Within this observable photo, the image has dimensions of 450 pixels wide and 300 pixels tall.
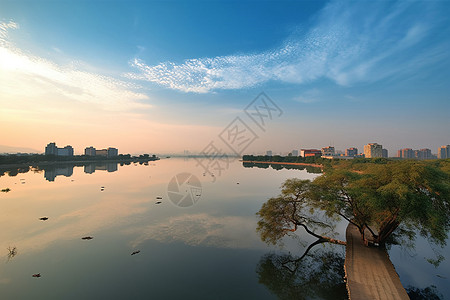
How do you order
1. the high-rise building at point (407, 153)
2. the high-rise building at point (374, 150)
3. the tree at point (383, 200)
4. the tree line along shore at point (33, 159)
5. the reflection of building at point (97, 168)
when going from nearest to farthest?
the tree at point (383, 200), the reflection of building at point (97, 168), the tree line along shore at point (33, 159), the high-rise building at point (374, 150), the high-rise building at point (407, 153)

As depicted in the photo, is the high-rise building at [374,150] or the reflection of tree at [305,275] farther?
the high-rise building at [374,150]

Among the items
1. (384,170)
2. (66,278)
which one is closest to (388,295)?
(384,170)

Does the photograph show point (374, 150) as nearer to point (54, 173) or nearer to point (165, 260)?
point (165, 260)

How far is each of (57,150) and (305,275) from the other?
696 ft

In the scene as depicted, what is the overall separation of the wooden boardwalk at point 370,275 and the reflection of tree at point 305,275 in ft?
4.79

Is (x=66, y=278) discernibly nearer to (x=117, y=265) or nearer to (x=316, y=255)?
(x=117, y=265)

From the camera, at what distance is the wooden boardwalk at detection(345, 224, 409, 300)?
998 centimetres

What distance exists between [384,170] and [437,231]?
195 inches

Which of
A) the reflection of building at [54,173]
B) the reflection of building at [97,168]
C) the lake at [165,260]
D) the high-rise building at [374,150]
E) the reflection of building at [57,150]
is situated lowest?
the lake at [165,260]

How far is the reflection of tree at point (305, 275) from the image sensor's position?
1202cm

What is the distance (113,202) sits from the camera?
1242 inches

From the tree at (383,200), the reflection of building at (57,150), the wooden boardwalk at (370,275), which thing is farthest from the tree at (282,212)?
the reflection of building at (57,150)

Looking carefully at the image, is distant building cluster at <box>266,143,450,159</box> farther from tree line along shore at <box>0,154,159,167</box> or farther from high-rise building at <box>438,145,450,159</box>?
tree line along shore at <box>0,154,159,167</box>

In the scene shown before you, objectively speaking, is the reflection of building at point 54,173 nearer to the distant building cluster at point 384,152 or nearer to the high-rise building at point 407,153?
the distant building cluster at point 384,152
